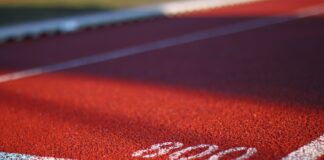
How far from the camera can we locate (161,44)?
8.02 meters

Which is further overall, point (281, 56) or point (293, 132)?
point (281, 56)

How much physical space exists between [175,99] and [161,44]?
3508 mm

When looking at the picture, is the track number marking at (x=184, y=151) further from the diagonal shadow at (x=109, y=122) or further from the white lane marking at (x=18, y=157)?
the white lane marking at (x=18, y=157)

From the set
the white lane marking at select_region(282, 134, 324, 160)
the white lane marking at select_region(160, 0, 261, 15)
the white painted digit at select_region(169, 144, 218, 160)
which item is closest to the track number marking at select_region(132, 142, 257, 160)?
the white painted digit at select_region(169, 144, 218, 160)

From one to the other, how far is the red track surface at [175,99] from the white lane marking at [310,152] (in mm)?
56

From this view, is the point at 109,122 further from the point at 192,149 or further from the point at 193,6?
the point at 193,6

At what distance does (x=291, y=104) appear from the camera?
13.4 feet

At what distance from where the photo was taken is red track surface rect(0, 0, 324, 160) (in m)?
3.45

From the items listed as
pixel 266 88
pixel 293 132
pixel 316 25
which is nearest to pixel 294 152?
pixel 293 132

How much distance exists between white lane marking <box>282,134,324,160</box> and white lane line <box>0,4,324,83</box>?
423 cm

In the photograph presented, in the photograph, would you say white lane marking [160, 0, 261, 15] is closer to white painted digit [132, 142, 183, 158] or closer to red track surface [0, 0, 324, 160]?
red track surface [0, 0, 324, 160]

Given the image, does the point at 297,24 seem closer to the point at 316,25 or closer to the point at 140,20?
the point at 316,25

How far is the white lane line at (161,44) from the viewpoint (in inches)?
257

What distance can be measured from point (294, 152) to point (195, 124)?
3.14 ft
